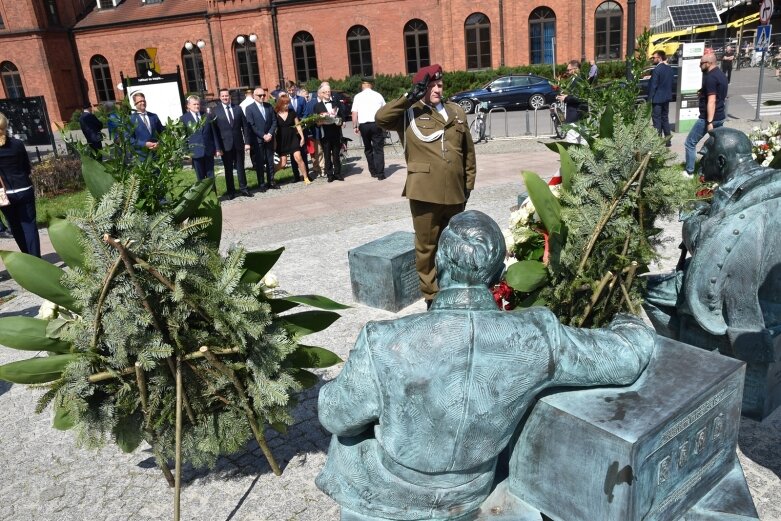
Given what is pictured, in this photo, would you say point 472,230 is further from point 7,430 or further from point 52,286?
point 7,430

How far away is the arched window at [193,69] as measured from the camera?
3419 centimetres

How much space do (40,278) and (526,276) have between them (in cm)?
235

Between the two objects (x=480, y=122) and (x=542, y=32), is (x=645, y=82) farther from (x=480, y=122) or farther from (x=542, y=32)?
(x=542, y=32)

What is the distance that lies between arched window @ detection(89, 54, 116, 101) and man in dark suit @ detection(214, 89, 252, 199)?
2909 cm

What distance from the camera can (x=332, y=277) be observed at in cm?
667

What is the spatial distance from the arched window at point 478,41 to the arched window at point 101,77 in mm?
20322

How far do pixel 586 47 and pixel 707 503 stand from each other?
3031cm

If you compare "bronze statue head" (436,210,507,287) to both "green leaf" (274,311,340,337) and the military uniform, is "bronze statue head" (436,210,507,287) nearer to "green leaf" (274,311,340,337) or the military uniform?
"green leaf" (274,311,340,337)

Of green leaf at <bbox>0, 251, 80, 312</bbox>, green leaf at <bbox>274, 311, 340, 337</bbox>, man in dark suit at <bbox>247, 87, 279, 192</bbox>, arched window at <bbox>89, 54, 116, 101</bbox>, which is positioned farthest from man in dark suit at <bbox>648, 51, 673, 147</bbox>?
arched window at <bbox>89, 54, 116, 101</bbox>

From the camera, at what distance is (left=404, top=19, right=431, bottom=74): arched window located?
3119cm

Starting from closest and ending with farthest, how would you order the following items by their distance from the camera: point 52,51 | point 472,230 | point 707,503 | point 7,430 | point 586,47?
point 472,230 < point 707,503 < point 7,430 < point 586,47 < point 52,51

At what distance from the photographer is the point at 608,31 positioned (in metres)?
29.7

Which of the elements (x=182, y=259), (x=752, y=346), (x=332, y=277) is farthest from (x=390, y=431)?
(x=332, y=277)

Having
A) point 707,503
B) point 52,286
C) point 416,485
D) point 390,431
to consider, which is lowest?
point 707,503
